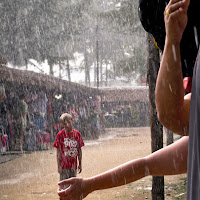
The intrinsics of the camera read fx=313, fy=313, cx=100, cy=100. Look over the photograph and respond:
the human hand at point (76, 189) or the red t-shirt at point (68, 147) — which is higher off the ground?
the human hand at point (76, 189)

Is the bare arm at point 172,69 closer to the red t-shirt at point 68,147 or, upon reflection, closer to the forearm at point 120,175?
the forearm at point 120,175

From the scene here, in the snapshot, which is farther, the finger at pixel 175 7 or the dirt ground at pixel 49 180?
the dirt ground at pixel 49 180

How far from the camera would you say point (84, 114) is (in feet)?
68.4

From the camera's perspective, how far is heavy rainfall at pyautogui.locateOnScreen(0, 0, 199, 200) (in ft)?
20.2

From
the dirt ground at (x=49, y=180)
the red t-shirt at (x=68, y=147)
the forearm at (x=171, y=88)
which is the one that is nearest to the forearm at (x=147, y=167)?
the forearm at (x=171, y=88)

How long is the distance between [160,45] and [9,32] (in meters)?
20.4

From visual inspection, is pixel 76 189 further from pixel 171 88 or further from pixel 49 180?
pixel 49 180

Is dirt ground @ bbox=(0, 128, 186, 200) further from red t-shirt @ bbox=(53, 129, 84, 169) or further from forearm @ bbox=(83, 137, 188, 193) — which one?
forearm @ bbox=(83, 137, 188, 193)

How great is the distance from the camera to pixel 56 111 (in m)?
18.6

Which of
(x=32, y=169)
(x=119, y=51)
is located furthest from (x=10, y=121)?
(x=119, y=51)

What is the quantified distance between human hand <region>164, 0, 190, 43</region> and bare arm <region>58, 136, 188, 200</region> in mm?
365

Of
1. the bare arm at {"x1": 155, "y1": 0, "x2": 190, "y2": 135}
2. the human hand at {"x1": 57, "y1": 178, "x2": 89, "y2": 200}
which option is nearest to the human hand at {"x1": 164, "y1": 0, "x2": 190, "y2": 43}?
the bare arm at {"x1": 155, "y1": 0, "x2": 190, "y2": 135}

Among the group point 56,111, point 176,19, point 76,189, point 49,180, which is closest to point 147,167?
point 76,189

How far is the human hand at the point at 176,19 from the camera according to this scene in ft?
2.59
